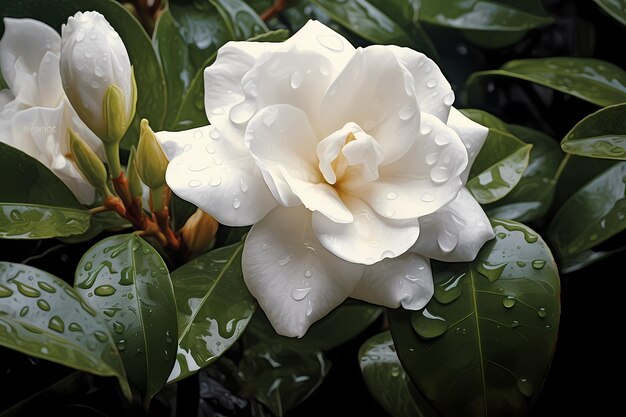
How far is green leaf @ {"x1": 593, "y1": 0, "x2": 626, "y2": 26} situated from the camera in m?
0.93

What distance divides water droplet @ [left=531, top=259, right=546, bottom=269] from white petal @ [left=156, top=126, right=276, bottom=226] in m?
0.26

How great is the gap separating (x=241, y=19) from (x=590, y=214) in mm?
521

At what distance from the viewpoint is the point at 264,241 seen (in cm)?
66

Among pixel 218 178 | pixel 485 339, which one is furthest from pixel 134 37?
pixel 485 339

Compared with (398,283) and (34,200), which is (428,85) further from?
(34,200)

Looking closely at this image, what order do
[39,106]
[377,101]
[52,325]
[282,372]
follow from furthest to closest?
[282,372] < [39,106] < [377,101] < [52,325]

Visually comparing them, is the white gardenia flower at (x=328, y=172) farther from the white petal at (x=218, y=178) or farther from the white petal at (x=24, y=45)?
the white petal at (x=24, y=45)

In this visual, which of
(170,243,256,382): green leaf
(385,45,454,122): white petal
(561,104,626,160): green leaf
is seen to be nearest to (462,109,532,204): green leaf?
(561,104,626,160): green leaf

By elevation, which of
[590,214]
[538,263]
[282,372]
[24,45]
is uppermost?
[24,45]

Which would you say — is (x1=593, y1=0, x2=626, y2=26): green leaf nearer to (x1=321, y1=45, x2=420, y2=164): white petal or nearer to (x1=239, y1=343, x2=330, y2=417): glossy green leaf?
(x1=321, y1=45, x2=420, y2=164): white petal

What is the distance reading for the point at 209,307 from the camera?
711mm

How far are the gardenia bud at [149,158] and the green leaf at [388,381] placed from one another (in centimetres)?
33

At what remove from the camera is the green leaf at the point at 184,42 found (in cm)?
94

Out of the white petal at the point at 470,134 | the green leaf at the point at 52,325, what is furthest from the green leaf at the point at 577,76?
the green leaf at the point at 52,325
